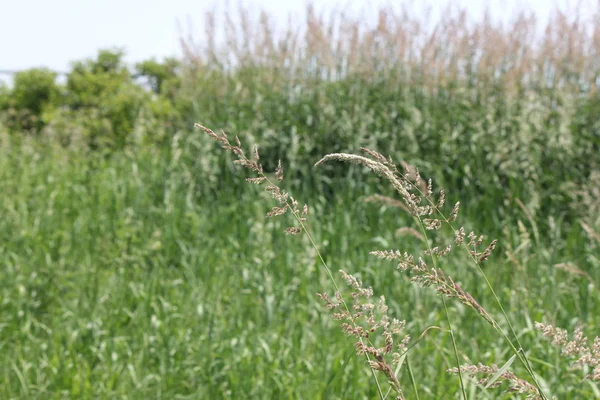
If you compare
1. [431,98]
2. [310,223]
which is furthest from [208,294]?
[431,98]

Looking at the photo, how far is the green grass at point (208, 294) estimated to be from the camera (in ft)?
11.0

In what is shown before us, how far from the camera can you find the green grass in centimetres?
337

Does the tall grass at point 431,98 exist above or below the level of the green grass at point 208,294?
above

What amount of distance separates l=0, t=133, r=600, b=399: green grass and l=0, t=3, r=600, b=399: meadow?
Result: 0.02 meters

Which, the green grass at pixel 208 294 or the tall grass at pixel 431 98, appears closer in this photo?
the green grass at pixel 208 294

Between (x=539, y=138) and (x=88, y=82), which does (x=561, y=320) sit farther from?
(x=88, y=82)

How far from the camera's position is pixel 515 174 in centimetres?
627

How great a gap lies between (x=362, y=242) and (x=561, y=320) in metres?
1.62

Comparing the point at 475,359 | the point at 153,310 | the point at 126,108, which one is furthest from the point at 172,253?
the point at 126,108

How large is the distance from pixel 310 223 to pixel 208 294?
4.36 feet

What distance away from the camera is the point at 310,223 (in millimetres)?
5504

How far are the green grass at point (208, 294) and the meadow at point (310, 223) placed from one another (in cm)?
2

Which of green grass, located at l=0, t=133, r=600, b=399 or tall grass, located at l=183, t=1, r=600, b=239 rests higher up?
tall grass, located at l=183, t=1, r=600, b=239

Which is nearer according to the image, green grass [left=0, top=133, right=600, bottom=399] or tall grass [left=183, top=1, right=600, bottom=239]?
green grass [left=0, top=133, right=600, bottom=399]
